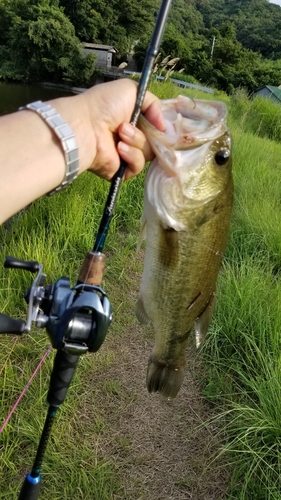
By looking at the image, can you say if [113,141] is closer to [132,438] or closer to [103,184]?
[132,438]

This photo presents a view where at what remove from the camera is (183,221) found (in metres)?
1.47

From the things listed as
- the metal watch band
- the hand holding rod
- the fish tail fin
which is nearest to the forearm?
the metal watch band

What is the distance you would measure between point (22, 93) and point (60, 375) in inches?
1283

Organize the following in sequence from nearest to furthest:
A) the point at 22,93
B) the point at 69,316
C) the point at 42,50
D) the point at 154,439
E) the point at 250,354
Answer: the point at 69,316
the point at 154,439
the point at 250,354
the point at 22,93
the point at 42,50

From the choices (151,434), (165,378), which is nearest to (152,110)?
(165,378)

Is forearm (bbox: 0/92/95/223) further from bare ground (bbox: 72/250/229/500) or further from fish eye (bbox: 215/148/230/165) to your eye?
bare ground (bbox: 72/250/229/500)

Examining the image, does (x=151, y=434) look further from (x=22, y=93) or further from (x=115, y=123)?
(x=22, y=93)

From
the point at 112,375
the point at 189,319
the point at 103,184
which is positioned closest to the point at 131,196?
the point at 103,184

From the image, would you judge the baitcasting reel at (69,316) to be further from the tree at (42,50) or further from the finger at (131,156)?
the tree at (42,50)

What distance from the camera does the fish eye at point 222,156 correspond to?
1.43m

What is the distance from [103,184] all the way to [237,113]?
9.69 metres

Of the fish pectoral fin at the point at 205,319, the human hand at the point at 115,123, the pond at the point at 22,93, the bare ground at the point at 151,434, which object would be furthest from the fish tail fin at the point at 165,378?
the pond at the point at 22,93

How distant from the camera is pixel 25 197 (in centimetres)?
111

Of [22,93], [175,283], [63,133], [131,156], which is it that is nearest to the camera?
[63,133]
